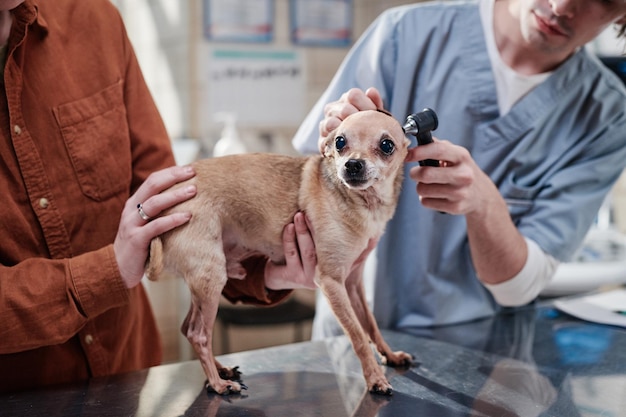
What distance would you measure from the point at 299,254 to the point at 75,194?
0.36 m

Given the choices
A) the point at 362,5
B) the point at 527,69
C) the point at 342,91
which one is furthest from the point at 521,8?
the point at 362,5

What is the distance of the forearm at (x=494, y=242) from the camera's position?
44.8 inches

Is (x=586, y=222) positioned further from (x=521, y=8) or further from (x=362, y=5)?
(x=362, y=5)

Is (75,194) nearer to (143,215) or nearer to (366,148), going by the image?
(143,215)

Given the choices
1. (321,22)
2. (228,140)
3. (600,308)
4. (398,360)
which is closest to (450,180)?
(398,360)

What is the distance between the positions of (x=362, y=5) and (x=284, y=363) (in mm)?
2240

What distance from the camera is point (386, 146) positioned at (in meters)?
0.90

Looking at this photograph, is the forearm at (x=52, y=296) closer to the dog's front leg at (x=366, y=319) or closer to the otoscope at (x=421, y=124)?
the dog's front leg at (x=366, y=319)

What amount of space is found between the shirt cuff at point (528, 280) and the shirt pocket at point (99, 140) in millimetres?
730

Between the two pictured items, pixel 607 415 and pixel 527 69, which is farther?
pixel 527 69

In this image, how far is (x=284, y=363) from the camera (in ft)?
3.66

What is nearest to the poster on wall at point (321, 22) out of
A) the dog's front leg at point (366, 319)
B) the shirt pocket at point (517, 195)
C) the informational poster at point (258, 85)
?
the informational poster at point (258, 85)

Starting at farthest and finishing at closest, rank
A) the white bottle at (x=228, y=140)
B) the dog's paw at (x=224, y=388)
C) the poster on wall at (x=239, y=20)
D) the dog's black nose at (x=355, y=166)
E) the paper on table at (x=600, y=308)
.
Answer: the poster on wall at (x=239, y=20) < the white bottle at (x=228, y=140) < the paper on table at (x=600, y=308) < the dog's paw at (x=224, y=388) < the dog's black nose at (x=355, y=166)

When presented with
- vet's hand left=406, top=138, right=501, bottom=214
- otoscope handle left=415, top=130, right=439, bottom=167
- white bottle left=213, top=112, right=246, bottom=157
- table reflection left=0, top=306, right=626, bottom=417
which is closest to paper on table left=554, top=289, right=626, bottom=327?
table reflection left=0, top=306, right=626, bottom=417
